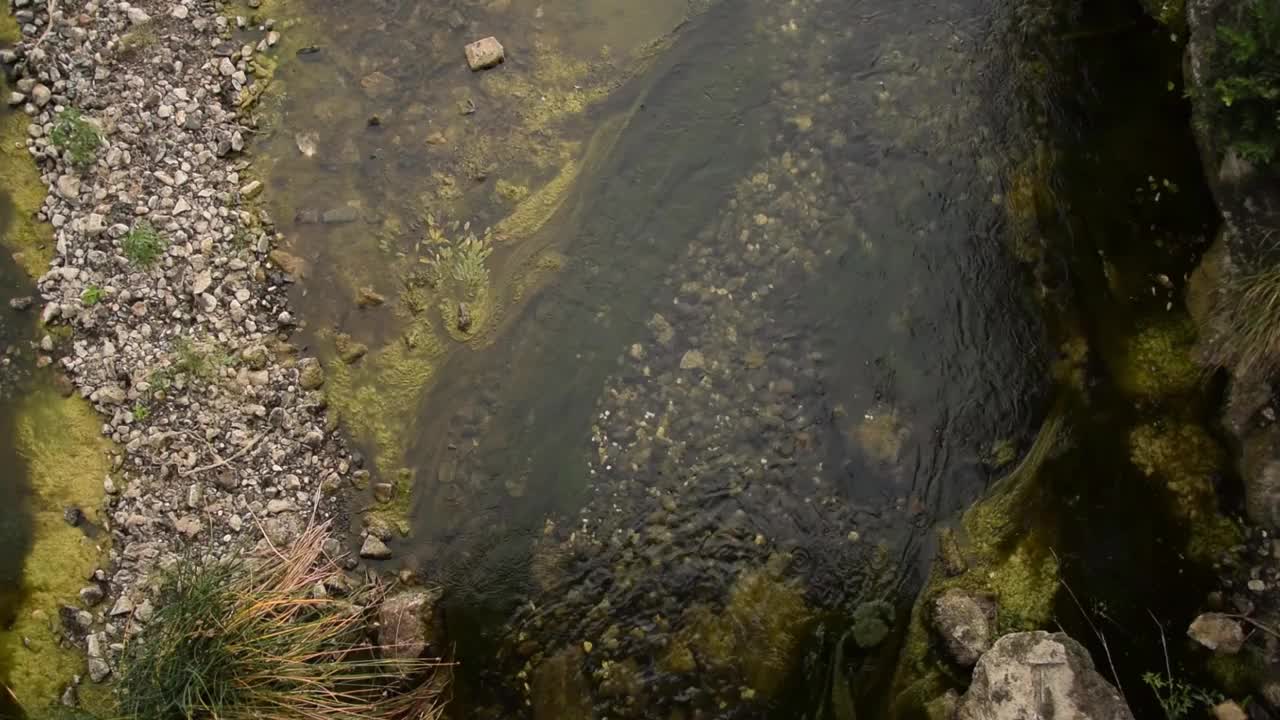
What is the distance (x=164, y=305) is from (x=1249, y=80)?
676cm

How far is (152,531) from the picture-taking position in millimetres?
5426

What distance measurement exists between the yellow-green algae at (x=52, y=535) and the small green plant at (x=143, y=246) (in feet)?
3.23

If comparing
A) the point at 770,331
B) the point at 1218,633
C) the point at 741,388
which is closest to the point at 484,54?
the point at 770,331

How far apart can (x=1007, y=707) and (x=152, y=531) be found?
5215 millimetres

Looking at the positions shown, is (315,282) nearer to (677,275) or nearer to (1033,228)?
(677,275)

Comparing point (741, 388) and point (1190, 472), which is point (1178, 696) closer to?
point (1190, 472)

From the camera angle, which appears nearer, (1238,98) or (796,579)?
(1238,98)

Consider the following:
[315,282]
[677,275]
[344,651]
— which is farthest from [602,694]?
[315,282]

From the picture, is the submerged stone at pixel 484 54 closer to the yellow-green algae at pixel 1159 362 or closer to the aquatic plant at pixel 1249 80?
the aquatic plant at pixel 1249 80

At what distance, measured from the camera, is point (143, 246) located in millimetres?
5758

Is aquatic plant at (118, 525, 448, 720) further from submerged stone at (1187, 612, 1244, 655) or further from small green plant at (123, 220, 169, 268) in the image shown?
submerged stone at (1187, 612, 1244, 655)

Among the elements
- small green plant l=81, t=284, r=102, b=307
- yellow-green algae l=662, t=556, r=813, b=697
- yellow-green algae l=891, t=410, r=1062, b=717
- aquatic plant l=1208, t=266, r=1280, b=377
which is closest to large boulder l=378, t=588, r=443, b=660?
yellow-green algae l=662, t=556, r=813, b=697

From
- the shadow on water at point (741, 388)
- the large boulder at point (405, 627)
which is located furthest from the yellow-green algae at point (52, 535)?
the shadow on water at point (741, 388)

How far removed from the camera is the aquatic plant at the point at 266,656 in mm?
4723
